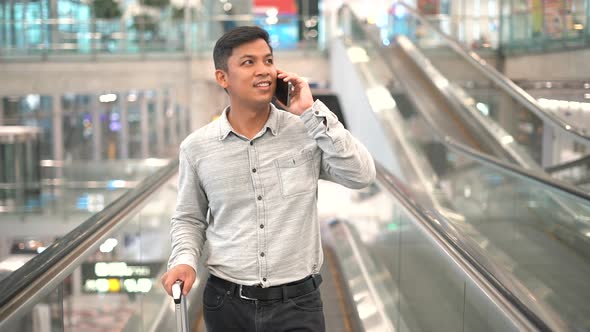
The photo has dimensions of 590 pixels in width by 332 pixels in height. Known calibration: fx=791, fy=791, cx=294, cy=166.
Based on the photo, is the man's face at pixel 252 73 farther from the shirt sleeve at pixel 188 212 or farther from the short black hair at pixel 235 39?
the shirt sleeve at pixel 188 212

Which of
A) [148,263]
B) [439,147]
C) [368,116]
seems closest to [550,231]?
[148,263]

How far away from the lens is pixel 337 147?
2.35m

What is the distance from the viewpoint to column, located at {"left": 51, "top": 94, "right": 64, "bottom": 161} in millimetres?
23609

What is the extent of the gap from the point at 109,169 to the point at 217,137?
19234 mm

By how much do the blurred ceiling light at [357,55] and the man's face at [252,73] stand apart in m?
11.9

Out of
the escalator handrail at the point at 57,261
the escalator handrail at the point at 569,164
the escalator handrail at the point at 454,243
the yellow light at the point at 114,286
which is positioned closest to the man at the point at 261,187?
the escalator handrail at the point at 57,261

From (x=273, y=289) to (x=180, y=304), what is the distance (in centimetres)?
32

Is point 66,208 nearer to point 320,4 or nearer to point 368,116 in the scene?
point 368,116

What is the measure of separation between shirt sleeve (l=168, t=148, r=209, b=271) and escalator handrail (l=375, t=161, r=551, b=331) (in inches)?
39.4

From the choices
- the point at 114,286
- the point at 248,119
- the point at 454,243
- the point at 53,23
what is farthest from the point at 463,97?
the point at 53,23

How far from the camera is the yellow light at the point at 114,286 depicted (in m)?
4.25

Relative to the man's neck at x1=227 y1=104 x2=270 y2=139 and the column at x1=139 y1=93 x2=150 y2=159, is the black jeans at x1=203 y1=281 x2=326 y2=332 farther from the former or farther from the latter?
the column at x1=139 y1=93 x2=150 y2=159

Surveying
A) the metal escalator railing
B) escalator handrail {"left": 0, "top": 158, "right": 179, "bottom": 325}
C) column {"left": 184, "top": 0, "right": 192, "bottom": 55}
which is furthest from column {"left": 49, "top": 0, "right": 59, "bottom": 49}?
escalator handrail {"left": 0, "top": 158, "right": 179, "bottom": 325}

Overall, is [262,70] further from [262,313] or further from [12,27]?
[12,27]
